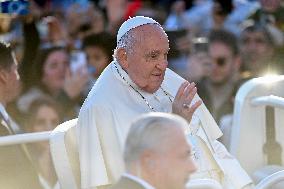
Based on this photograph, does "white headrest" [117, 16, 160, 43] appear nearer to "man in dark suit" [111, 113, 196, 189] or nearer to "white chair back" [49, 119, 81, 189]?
"white chair back" [49, 119, 81, 189]

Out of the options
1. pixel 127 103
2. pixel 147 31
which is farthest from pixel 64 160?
pixel 147 31

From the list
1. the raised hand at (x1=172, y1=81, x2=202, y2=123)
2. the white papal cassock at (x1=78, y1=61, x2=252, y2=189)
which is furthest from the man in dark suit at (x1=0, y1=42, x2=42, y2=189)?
the raised hand at (x1=172, y1=81, x2=202, y2=123)

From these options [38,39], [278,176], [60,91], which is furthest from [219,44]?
[278,176]

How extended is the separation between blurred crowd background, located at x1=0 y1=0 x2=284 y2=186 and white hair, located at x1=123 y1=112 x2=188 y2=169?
352 centimetres

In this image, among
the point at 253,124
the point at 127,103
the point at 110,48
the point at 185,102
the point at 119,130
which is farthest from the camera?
the point at 110,48

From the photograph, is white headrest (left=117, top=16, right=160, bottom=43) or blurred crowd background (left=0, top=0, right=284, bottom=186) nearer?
white headrest (left=117, top=16, right=160, bottom=43)

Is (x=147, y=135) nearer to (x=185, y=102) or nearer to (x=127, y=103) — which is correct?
(x=185, y=102)

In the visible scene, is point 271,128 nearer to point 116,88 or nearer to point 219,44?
point 116,88

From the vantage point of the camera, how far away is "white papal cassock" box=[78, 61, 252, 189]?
615 cm

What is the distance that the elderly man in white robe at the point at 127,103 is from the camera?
6.13m

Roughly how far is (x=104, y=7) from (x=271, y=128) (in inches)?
238

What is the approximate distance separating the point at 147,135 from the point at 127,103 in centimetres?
198

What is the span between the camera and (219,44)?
1052 cm

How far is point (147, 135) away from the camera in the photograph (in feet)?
14.4
